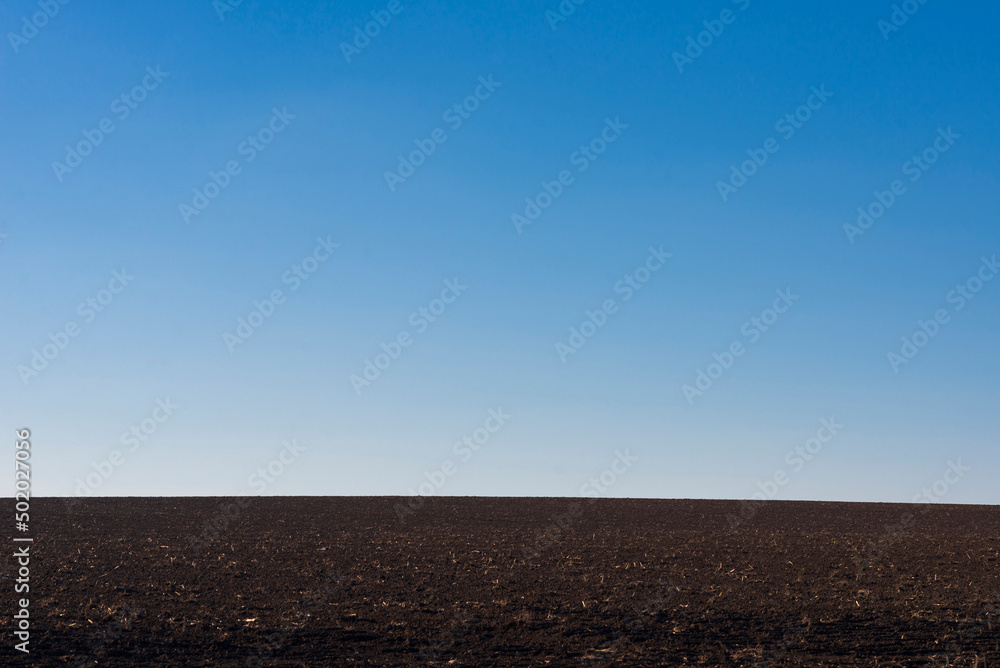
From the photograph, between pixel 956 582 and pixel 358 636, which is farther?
pixel 956 582

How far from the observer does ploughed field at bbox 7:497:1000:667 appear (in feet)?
53.0

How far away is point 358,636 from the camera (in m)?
17.0

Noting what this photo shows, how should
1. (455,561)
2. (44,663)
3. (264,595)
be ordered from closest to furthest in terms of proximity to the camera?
(44,663) < (264,595) < (455,561)

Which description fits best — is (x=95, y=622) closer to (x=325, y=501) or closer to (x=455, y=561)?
(x=455, y=561)

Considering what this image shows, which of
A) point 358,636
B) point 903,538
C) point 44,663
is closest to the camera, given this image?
point 44,663

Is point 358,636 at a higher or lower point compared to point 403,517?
lower

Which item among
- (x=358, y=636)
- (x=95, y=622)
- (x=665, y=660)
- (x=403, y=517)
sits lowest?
(x=665, y=660)

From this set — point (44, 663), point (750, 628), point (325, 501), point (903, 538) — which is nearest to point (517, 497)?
point (325, 501)

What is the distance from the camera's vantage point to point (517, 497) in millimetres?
53094

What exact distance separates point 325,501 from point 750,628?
32274mm

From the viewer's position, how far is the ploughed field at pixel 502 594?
1616 cm

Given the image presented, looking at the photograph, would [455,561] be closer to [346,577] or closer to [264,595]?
[346,577]

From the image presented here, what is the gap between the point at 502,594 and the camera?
20.4m

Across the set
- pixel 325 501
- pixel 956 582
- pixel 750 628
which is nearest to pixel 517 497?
pixel 325 501
